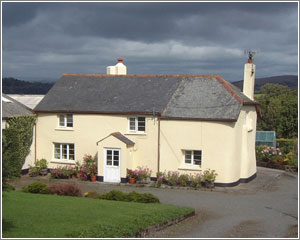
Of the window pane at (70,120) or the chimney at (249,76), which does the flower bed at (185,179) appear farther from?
the window pane at (70,120)

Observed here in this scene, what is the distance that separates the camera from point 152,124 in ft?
101

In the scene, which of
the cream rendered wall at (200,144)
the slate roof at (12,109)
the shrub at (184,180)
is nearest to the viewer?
the cream rendered wall at (200,144)

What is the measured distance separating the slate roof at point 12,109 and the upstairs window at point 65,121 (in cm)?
224

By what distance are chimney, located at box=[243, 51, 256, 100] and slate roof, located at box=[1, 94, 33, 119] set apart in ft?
50.1

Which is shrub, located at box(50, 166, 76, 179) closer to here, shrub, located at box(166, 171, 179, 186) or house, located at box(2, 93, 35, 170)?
house, located at box(2, 93, 35, 170)

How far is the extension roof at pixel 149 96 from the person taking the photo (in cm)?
2981

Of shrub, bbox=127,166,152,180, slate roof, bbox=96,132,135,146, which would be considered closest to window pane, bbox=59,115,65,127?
slate roof, bbox=96,132,135,146

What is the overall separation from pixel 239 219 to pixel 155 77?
1523 cm

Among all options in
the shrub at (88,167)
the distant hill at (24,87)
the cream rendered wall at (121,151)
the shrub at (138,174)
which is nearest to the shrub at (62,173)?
the shrub at (88,167)

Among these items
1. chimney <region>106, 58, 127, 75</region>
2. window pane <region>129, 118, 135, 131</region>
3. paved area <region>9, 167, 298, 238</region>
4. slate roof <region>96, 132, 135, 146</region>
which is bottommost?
paved area <region>9, 167, 298, 238</region>

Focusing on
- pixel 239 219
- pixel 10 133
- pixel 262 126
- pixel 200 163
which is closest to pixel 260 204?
pixel 239 219

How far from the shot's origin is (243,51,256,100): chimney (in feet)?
106

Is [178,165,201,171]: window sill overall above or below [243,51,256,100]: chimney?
below

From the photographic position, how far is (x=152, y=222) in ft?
57.8
